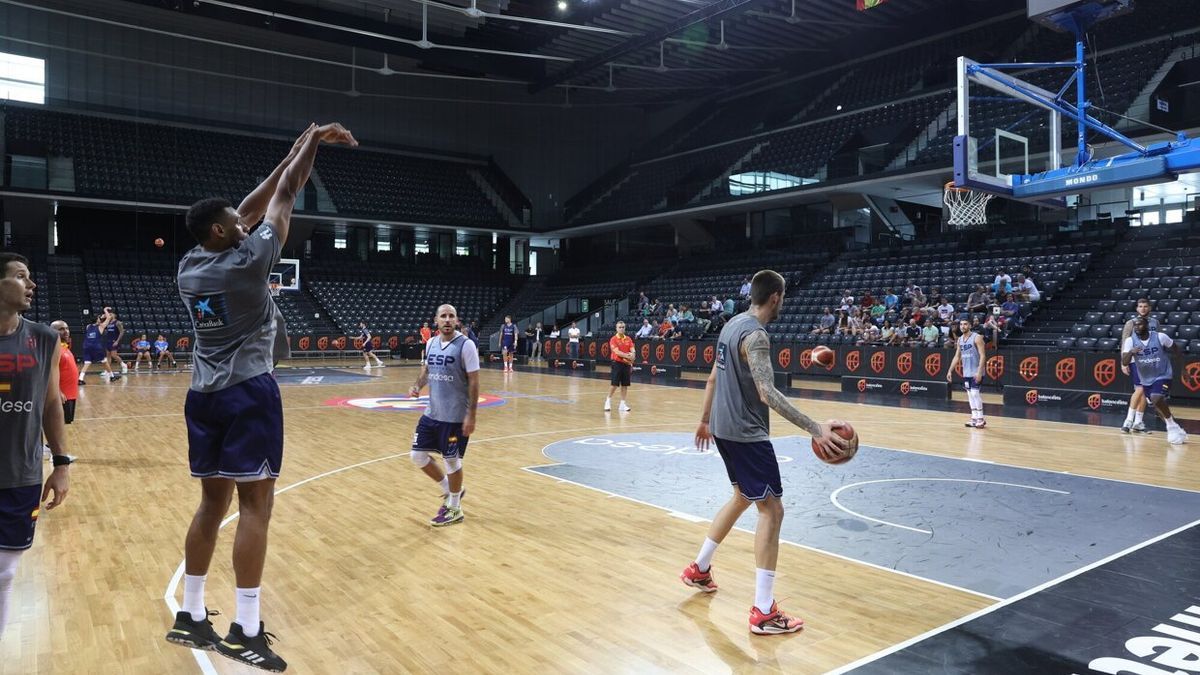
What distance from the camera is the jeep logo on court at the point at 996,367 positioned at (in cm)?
1669

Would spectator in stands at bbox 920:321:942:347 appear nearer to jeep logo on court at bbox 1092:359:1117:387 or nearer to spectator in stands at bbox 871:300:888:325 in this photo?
spectator in stands at bbox 871:300:888:325

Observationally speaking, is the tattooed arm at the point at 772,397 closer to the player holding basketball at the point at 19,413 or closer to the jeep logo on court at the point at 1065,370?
the player holding basketball at the point at 19,413

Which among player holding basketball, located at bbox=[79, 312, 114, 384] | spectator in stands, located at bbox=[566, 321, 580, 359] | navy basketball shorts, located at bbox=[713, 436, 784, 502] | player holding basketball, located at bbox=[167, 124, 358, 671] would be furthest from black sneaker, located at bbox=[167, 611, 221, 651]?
spectator in stands, located at bbox=[566, 321, 580, 359]

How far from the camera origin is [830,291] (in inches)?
958

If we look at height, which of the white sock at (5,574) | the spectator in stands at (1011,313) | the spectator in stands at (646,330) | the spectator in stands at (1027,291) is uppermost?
the spectator in stands at (1027,291)

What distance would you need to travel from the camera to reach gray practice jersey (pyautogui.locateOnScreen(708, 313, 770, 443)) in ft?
13.8

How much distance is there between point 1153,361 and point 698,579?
9243 mm

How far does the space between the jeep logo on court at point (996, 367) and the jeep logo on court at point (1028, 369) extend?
21.7 inches

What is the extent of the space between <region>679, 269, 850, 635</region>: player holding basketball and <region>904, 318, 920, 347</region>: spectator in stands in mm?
15609

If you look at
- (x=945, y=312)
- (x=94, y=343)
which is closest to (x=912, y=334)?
(x=945, y=312)

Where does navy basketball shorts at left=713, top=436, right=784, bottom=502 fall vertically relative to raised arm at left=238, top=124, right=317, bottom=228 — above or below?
below

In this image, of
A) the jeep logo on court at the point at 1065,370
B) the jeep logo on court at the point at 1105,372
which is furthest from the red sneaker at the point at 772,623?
the jeep logo on court at the point at 1065,370

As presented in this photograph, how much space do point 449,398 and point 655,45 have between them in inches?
988

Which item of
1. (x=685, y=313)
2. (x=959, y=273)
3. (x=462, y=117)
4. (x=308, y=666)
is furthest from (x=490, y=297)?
(x=308, y=666)
